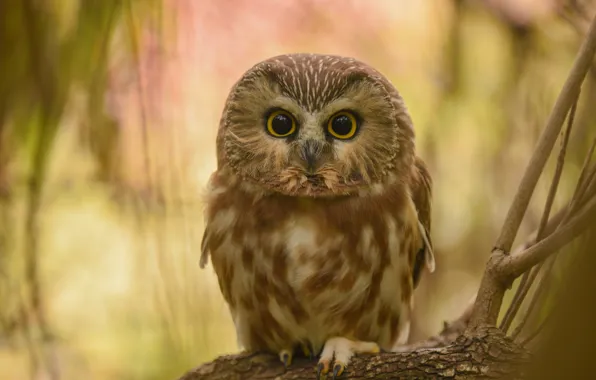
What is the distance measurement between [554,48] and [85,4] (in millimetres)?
2540

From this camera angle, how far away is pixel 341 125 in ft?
7.91

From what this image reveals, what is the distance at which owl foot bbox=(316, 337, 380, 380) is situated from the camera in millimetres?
2199

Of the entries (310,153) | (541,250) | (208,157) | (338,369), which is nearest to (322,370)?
(338,369)

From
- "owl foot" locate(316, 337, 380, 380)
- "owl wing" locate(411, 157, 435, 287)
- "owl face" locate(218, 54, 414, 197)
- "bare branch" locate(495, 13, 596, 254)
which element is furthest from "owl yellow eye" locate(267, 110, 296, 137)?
"bare branch" locate(495, 13, 596, 254)

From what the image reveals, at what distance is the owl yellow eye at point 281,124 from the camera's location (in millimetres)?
2391

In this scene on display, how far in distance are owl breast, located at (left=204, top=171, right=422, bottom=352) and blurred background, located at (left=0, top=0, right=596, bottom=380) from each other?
0.53 ft

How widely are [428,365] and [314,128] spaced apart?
2.68 feet

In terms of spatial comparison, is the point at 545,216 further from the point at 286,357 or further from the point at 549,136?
the point at 286,357

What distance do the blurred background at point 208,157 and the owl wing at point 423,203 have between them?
45 centimetres

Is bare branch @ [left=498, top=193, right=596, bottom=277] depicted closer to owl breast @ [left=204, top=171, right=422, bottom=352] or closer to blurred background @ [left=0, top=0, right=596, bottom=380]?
blurred background @ [left=0, top=0, right=596, bottom=380]

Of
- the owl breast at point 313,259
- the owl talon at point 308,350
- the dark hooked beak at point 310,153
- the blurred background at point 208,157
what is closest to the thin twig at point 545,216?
the blurred background at point 208,157

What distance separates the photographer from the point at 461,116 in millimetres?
3631

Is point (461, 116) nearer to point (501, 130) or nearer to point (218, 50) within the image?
point (501, 130)

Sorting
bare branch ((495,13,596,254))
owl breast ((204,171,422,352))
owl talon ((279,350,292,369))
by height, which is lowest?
owl talon ((279,350,292,369))
